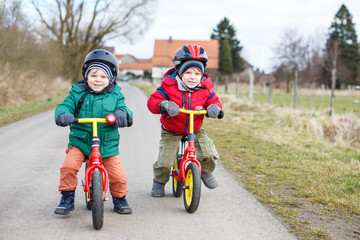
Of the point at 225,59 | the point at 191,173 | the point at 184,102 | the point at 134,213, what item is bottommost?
the point at 134,213

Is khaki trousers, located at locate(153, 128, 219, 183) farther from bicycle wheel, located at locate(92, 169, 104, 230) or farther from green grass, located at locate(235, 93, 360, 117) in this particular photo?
green grass, located at locate(235, 93, 360, 117)

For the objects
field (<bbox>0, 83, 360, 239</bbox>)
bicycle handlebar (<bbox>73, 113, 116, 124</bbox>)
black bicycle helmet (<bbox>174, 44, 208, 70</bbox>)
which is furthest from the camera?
black bicycle helmet (<bbox>174, 44, 208, 70</bbox>)

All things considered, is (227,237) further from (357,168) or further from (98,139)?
(357,168)

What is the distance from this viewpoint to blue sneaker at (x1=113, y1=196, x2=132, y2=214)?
14.4ft

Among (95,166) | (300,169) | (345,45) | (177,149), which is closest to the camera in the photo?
(95,166)

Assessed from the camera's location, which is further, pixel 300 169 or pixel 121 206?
pixel 300 169

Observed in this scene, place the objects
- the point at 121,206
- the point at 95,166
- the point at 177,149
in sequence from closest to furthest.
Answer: the point at 95,166
the point at 121,206
the point at 177,149

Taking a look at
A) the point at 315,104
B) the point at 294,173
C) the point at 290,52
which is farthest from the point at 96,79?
the point at 290,52

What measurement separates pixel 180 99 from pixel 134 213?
49.9 inches

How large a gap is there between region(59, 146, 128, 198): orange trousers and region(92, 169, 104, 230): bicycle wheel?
363mm

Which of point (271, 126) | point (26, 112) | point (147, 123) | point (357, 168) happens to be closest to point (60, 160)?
point (357, 168)

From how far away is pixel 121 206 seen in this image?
14.4 ft

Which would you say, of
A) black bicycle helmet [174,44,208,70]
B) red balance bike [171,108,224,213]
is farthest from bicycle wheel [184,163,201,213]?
black bicycle helmet [174,44,208,70]

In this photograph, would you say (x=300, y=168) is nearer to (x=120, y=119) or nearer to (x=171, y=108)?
(x=171, y=108)
